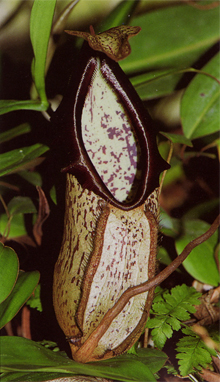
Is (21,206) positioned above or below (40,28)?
below

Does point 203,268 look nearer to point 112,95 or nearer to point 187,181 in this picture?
point 187,181

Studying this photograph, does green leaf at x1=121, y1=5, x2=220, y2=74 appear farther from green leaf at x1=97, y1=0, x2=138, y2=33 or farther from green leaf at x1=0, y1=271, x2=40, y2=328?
green leaf at x1=0, y1=271, x2=40, y2=328

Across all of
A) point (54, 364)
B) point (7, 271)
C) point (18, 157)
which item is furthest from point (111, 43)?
point (54, 364)

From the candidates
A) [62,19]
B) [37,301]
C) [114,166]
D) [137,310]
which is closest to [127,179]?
[114,166]

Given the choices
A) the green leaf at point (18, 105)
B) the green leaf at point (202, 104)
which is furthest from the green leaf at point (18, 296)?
the green leaf at point (202, 104)

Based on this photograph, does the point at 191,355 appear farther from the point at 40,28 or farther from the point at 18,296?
the point at 40,28

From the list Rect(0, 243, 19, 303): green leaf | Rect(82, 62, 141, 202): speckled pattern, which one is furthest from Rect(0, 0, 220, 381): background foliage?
Rect(82, 62, 141, 202): speckled pattern

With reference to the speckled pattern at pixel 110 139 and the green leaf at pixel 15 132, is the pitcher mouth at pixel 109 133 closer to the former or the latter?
the speckled pattern at pixel 110 139
